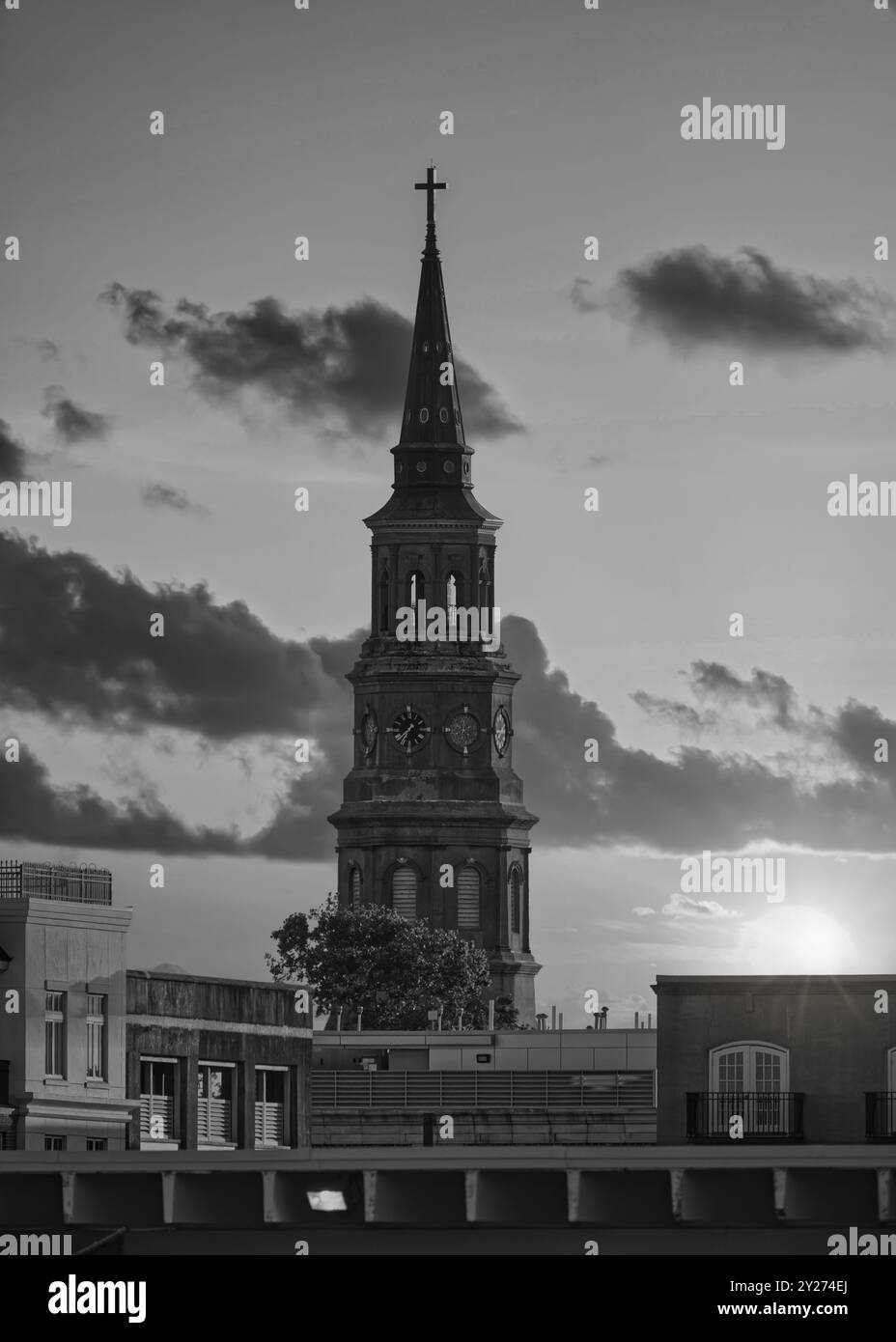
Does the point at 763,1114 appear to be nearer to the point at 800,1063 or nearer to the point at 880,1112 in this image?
the point at 800,1063

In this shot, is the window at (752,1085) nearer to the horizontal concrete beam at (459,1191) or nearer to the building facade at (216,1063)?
the horizontal concrete beam at (459,1191)

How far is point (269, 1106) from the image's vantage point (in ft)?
524

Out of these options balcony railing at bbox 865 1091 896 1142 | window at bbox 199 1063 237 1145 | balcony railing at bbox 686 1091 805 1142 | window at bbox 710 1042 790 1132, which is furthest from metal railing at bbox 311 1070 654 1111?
balcony railing at bbox 865 1091 896 1142

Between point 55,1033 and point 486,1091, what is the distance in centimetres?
5143

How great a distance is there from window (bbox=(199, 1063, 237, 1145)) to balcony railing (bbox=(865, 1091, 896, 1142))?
96.4ft

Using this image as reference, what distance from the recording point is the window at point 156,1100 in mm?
150875

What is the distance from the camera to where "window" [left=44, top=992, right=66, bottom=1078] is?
147125mm

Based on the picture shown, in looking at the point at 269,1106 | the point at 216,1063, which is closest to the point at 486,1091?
the point at 269,1106

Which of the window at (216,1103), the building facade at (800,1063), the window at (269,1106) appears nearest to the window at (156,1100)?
the window at (216,1103)

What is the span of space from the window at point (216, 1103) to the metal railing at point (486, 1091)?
31.5m

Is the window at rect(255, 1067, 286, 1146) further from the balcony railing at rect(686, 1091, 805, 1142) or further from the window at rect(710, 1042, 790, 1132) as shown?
the balcony railing at rect(686, 1091, 805, 1142)

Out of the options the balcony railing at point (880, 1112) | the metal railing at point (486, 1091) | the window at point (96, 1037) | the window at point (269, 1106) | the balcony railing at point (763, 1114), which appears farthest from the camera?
the metal railing at point (486, 1091)
